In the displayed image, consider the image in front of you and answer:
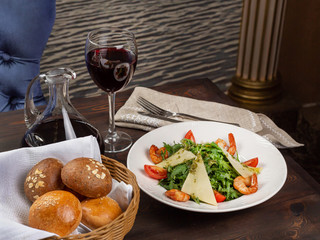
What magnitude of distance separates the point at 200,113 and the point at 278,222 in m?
0.48

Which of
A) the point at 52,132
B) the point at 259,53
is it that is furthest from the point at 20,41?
the point at 259,53

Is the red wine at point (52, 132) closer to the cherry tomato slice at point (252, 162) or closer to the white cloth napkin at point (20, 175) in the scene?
the white cloth napkin at point (20, 175)

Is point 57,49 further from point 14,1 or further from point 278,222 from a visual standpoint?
point 278,222

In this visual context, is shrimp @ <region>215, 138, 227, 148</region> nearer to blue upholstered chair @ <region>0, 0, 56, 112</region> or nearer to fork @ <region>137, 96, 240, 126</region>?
fork @ <region>137, 96, 240, 126</region>

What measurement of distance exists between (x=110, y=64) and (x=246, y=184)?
400 mm

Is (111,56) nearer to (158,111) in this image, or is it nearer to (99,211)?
(158,111)

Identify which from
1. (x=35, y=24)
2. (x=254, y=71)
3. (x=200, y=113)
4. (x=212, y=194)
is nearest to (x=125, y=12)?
(x=254, y=71)

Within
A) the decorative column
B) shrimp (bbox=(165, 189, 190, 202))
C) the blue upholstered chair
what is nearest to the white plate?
shrimp (bbox=(165, 189, 190, 202))

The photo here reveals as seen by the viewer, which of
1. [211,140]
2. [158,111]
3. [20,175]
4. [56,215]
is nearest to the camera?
[56,215]

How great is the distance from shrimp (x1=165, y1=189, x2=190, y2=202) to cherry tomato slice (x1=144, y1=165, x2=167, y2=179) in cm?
8

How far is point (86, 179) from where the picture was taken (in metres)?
0.66

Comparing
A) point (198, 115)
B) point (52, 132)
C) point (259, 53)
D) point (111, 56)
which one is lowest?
point (259, 53)

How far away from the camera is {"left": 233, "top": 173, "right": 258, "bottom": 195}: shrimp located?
0.82 metres

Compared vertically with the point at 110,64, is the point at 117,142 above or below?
below
